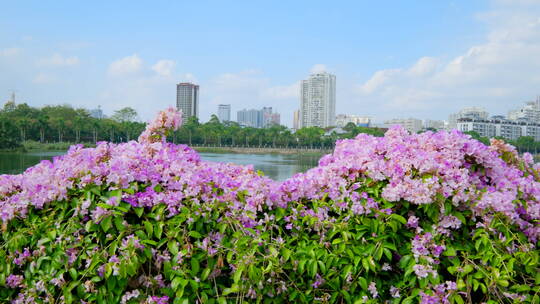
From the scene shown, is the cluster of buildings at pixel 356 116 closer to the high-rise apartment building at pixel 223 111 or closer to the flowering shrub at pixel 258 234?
the high-rise apartment building at pixel 223 111

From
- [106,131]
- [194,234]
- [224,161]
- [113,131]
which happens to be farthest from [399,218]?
[113,131]

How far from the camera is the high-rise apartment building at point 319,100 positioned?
137750 mm

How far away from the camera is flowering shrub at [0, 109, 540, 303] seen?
5.10 ft

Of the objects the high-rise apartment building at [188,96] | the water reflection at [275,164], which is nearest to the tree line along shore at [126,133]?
the water reflection at [275,164]

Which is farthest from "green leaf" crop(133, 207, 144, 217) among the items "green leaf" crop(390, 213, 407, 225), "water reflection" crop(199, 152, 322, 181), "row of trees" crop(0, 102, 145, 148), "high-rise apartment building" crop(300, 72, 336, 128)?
"high-rise apartment building" crop(300, 72, 336, 128)

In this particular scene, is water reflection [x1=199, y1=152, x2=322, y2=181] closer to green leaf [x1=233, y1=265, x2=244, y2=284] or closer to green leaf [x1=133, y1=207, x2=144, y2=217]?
green leaf [x1=133, y1=207, x2=144, y2=217]

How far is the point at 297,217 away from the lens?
5.82 ft

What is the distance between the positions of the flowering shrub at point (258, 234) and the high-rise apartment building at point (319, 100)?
135m

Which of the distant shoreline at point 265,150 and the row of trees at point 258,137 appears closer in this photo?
the distant shoreline at point 265,150

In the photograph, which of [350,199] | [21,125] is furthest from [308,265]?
[21,125]

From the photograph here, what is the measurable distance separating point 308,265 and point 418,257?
0.47 m

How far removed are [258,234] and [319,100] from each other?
140001 mm

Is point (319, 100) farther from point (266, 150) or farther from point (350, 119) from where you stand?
point (266, 150)

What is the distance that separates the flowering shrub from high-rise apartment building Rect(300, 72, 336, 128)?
442 ft
